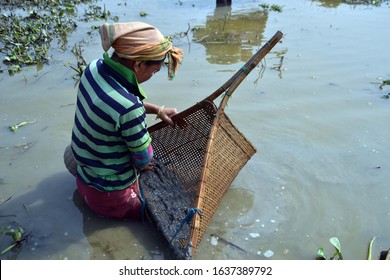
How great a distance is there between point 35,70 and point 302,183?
3565 millimetres

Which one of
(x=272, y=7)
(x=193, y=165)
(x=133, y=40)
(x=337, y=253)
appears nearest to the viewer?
(x=133, y=40)

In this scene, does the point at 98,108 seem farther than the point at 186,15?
No

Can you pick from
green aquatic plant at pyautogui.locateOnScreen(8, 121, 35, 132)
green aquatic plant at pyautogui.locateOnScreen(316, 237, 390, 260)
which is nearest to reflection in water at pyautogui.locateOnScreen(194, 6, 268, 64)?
green aquatic plant at pyautogui.locateOnScreen(8, 121, 35, 132)

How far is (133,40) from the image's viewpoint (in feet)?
6.38

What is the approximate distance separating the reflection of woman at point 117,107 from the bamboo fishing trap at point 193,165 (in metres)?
0.38

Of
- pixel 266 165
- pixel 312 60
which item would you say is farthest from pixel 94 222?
pixel 312 60

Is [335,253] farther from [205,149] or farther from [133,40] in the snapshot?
[133,40]

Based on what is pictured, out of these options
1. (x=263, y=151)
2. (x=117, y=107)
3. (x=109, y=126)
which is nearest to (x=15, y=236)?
(x=109, y=126)

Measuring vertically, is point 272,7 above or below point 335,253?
above

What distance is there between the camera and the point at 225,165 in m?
2.68

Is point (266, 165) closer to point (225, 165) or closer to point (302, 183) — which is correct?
point (302, 183)

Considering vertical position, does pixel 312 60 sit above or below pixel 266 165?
above

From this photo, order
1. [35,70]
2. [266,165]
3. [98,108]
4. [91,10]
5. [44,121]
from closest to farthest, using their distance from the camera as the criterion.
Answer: [98,108] → [266,165] → [44,121] → [35,70] → [91,10]

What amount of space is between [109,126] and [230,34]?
4804 millimetres
